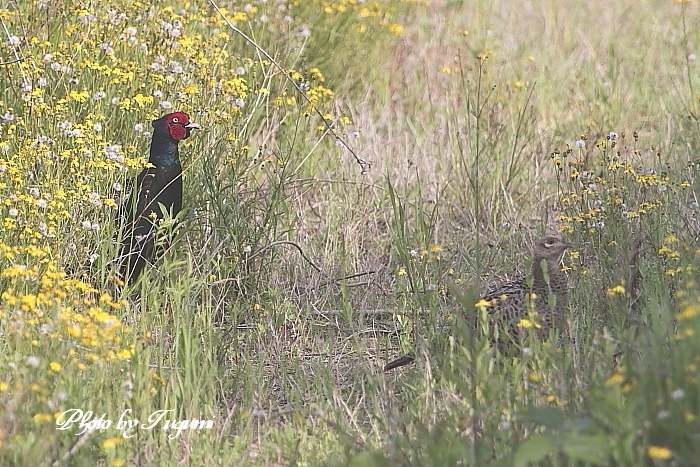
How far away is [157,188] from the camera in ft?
18.0

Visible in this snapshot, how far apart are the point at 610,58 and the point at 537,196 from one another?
2.40 metres

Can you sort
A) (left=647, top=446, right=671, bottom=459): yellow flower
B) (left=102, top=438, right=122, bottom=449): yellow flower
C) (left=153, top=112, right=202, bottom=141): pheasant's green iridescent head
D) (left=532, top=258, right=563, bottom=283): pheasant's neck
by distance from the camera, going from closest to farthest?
1. (left=647, top=446, right=671, bottom=459): yellow flower
2. (left=102, top=438, right=122, bottom=449): yellow flower
3. (left=532, top=258, right=563, bottom=283): pheasant's neck
4. (left=153, top=112, right=202, bottom=141): pheasant's green iridescent head

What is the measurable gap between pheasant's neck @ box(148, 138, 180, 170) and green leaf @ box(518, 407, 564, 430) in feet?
10.3

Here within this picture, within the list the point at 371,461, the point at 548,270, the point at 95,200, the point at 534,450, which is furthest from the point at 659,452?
the point at 95,200

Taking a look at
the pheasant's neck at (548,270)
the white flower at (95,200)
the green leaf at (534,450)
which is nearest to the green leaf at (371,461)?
the green leaf at (534,450)

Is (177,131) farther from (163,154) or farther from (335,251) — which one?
(335,251)

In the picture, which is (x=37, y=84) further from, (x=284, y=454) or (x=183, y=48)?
(x=284, y=454)

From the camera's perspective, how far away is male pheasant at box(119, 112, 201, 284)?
17.6 ft

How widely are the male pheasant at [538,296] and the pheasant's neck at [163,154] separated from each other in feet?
5.71

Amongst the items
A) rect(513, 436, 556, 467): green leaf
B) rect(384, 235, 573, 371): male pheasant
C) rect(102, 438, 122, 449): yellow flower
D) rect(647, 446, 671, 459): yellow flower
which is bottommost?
rect(102, 438, 122, 449): yellow flower

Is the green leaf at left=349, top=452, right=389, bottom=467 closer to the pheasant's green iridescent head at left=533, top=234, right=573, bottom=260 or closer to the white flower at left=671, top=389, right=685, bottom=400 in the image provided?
the white flower at left=671, top=389, right=685, bottom=400

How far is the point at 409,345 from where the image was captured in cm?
473

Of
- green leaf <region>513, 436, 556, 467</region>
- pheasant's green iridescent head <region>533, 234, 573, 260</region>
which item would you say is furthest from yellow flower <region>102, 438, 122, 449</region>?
pheasant's green iridescent head <region>533, 234, 573, 260</region>

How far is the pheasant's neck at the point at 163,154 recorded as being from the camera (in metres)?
5.55
